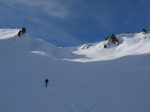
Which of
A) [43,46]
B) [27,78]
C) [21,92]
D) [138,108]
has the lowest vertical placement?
[138,108]

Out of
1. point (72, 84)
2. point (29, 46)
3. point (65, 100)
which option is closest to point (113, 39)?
point (29, 46)

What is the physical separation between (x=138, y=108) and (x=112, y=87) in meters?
5.81

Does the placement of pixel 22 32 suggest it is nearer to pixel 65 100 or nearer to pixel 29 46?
pixel 29 46

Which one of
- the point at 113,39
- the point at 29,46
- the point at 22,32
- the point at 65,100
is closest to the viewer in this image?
the point at 65,100

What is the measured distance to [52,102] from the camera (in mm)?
30688

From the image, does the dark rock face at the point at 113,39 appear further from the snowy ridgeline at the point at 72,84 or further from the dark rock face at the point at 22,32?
the snowy ridgeline at the point at 72,84

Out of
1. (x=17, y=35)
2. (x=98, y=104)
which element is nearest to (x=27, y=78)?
(x=98, y=104)

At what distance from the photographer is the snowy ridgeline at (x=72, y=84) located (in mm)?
29812

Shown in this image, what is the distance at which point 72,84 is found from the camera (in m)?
36.7

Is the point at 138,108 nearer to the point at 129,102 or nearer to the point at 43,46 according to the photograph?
the point at 129,102

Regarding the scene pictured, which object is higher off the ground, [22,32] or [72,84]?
[22,32]

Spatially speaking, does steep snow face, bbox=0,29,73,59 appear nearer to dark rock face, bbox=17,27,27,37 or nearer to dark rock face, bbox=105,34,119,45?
dark rock face, bbox=17,27,27,37

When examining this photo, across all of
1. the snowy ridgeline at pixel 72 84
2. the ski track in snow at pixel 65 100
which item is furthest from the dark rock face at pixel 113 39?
the ski track in snow at pixel 65 100

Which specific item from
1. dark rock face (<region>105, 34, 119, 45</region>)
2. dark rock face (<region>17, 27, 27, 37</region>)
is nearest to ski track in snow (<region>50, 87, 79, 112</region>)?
dark rock face (<region>17, 27, 27, 37</region>)
